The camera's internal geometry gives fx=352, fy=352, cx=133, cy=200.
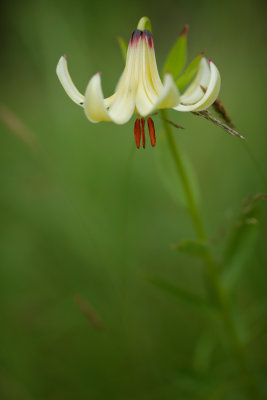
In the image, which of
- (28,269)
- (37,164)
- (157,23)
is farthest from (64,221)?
(157,23)

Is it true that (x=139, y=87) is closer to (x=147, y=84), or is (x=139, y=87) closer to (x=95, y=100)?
(x=147, y=84)

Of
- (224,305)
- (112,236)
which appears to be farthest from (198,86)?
(112,236)

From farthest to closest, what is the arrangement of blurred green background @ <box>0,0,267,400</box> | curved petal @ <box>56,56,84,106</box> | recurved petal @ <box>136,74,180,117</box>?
blurred green background @ <box>0,0,267,400</box> → curved petal @ <box>56,56,84,106</box> → recurved petal @ <box>136,74,180,117</box>

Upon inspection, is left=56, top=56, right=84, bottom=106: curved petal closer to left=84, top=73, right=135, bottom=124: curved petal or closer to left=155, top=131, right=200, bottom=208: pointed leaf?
left=84, top=73, right=135, bottom=124: curved petal

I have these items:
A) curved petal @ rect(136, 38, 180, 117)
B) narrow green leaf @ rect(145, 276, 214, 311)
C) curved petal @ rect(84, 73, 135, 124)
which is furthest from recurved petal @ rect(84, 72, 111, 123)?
narrow green leaf @ rect(145, 276, 214, 311)

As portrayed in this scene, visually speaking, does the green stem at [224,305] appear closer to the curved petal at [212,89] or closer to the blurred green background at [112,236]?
the blurred green background at [112,236]

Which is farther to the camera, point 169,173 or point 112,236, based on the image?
point 112,236
